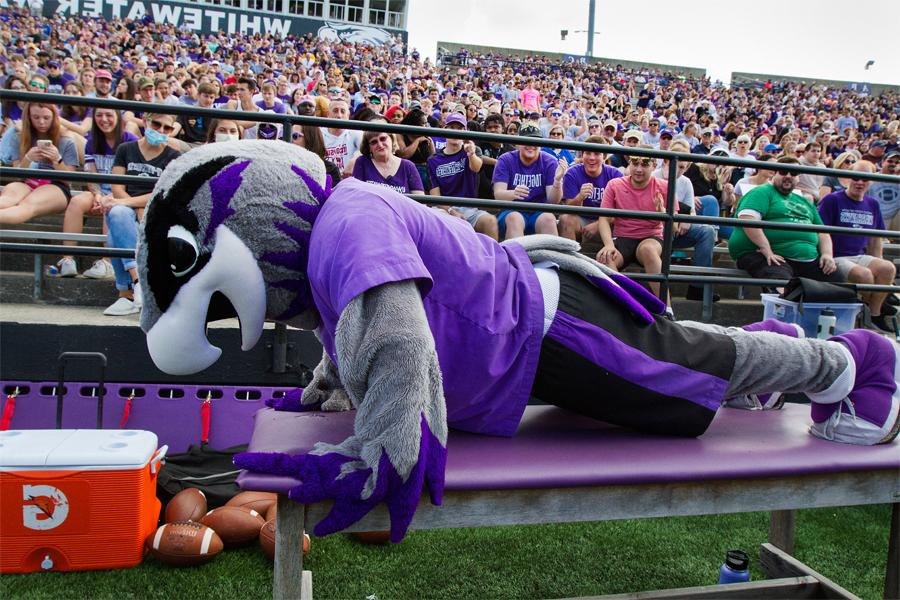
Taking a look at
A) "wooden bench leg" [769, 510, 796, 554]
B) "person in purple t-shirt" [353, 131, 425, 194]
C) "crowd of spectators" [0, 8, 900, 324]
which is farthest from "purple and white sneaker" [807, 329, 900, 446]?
"person in purple t-shirt" [353, 131, 425, 194]

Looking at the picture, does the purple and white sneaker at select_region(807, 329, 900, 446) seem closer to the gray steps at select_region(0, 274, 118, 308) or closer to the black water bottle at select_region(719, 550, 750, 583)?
the black water bottle at select_region(719, 550, 750, 583)

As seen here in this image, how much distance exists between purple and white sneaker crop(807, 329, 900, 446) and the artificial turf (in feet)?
2.63

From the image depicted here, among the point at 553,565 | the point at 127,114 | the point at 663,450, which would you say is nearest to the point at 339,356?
the point at 663,450

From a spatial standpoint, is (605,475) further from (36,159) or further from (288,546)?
(36,159)

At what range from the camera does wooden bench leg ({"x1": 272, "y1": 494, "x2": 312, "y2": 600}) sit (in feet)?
4.93

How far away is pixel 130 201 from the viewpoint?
12.9 ft

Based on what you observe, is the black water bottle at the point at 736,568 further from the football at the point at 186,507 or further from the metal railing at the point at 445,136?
the football at the point at 186,507

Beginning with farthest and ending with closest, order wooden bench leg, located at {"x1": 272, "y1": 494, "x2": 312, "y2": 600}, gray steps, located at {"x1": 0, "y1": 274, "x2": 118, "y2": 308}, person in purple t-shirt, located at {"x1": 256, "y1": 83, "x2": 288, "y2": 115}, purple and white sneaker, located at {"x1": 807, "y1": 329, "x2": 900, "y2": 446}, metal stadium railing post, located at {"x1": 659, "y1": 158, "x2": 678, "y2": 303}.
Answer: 1. person in purple t-shirt, located at {"x1": 256, "y1": 83, "x2": 288, "y2": 115}
2. gray steps, located at {"x1": 0, "y1": 274, "x2": 118, "y2": 308}
3. metal stadium railing post, located at {"x1": 659, "y1": 158, "x2": 678, "y2": 303}
4. purple and white sneaker, located at {"x1": 807, "y1": 329, "x2": 900, "y2": 446}
5. wooden bench leg, located at {"x1": 272, "y1": 494, "x2": 312, "y2": 600}

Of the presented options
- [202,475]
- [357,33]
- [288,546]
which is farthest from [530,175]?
[357,33]

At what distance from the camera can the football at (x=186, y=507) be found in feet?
8.61

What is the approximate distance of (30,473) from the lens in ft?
7.82

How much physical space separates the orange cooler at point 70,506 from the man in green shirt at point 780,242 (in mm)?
3998

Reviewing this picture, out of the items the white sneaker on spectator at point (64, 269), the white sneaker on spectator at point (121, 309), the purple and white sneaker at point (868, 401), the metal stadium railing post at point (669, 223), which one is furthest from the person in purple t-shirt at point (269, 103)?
the purple and white sneaker at point (868, 401)

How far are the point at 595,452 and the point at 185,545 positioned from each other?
1424 mm
